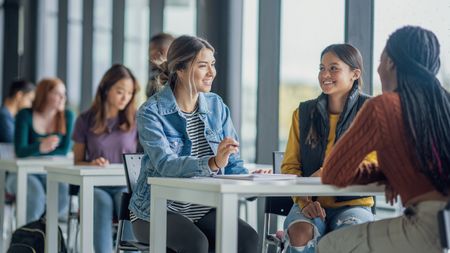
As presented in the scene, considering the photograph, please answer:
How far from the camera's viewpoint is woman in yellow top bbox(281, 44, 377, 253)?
3.60 metres

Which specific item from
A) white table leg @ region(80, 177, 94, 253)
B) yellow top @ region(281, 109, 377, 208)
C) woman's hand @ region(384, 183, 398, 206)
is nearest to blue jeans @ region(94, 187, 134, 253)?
white table leg @ region(80, 177, 94, 253)

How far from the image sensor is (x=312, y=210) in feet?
11.8

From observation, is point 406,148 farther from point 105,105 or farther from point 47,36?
point 47,36

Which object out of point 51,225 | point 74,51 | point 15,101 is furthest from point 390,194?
point 74,51

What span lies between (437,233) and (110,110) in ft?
9.71

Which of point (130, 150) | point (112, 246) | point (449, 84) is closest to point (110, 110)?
point (130, 150)

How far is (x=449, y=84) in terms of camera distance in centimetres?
420

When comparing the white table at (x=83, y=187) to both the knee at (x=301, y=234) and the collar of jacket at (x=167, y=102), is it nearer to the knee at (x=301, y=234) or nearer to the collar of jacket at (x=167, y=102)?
the collar of jacket at (x=167, y=102)

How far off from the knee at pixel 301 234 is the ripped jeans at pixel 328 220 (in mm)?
14

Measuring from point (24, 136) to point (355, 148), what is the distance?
13.0 feet

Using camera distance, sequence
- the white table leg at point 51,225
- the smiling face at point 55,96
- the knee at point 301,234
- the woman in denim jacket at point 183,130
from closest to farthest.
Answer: the knee at point 301,234, the woman in denim jacket at point 183,130, the white table leg at point 51,225, the smiling face at point 55,96

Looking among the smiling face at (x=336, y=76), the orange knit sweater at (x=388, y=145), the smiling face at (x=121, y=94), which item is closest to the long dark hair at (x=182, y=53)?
the smiling face at (x=336, y=76)

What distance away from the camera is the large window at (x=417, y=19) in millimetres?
4211

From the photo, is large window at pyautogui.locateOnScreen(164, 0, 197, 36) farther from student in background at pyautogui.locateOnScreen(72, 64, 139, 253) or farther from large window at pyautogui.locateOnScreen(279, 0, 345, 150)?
student in background at pyautogui.locateOnScreen(72, 64, 139, 253)
